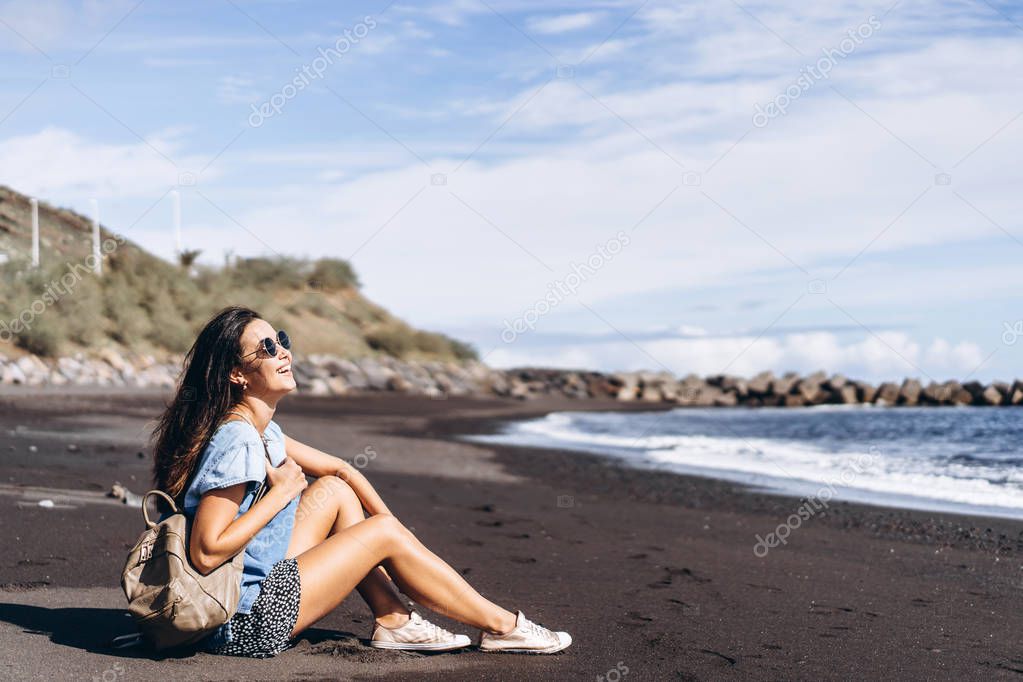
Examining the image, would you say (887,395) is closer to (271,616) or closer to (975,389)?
(975,389)

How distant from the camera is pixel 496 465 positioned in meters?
13.4

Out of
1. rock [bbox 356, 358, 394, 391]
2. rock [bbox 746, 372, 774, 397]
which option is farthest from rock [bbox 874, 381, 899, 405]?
rock [bbox 356, 358, 394, 391]

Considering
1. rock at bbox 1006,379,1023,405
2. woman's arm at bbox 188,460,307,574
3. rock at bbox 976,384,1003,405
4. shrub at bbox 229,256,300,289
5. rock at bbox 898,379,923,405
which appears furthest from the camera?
rock at bbox 898,379,923,405

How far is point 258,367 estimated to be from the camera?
3729mm

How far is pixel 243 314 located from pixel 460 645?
1.65 meters

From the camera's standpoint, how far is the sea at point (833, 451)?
1148cm

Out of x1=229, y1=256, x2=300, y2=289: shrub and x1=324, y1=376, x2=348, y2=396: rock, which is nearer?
x1=324, y1=376, x2=348, y2=396: rock

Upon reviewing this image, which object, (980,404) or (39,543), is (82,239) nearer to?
(39,543)

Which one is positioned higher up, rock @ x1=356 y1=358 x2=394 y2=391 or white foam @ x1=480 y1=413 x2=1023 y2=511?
rock @ x1=356 y1=358 x2=394 y2=391

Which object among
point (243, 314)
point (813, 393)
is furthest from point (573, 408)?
point (243, 314)

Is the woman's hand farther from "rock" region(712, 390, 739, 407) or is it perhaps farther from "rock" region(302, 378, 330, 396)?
"rock" region(712, 390, 739, 407)

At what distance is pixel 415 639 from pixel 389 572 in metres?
0.34

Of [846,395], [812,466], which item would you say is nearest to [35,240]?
[812,466]

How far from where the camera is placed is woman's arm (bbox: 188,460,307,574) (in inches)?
137
